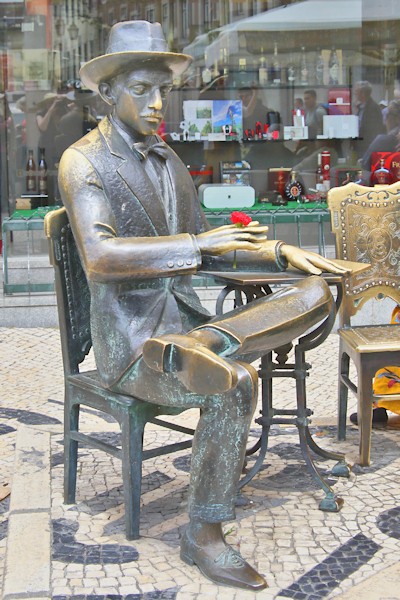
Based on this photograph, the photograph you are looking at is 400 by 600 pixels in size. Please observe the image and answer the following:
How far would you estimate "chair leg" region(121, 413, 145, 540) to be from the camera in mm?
3797

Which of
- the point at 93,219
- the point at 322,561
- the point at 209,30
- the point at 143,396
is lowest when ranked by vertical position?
the point at 322,561

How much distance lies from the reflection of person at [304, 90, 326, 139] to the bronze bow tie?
4.73 m

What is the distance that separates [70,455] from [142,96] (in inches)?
55.5

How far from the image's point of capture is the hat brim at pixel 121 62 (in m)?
3.78

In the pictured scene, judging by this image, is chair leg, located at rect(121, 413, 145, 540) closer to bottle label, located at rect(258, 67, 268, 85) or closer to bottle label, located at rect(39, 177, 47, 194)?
bottle label, located at rect(39, 177, 47, 194)

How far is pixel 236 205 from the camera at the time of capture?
27.4 feet

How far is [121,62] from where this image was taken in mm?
3807

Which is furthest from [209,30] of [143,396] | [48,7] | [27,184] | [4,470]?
[143,396]

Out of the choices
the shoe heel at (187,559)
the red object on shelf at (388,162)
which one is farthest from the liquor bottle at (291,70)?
the shoe heel at (187,559)

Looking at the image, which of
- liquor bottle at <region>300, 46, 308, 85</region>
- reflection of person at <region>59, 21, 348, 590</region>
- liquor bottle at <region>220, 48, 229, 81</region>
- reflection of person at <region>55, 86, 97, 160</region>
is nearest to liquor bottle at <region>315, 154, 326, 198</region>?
liquor bottle at <region>300, 46, 308, 85</region>

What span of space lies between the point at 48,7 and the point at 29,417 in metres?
3.98

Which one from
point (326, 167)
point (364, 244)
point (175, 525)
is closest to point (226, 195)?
point (326, 167)

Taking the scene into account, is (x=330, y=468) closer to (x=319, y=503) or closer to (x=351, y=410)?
(x=319, y=503)

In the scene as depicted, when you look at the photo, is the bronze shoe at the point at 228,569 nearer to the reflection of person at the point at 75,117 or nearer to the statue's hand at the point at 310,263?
the statue's hand at the point at 310,263
